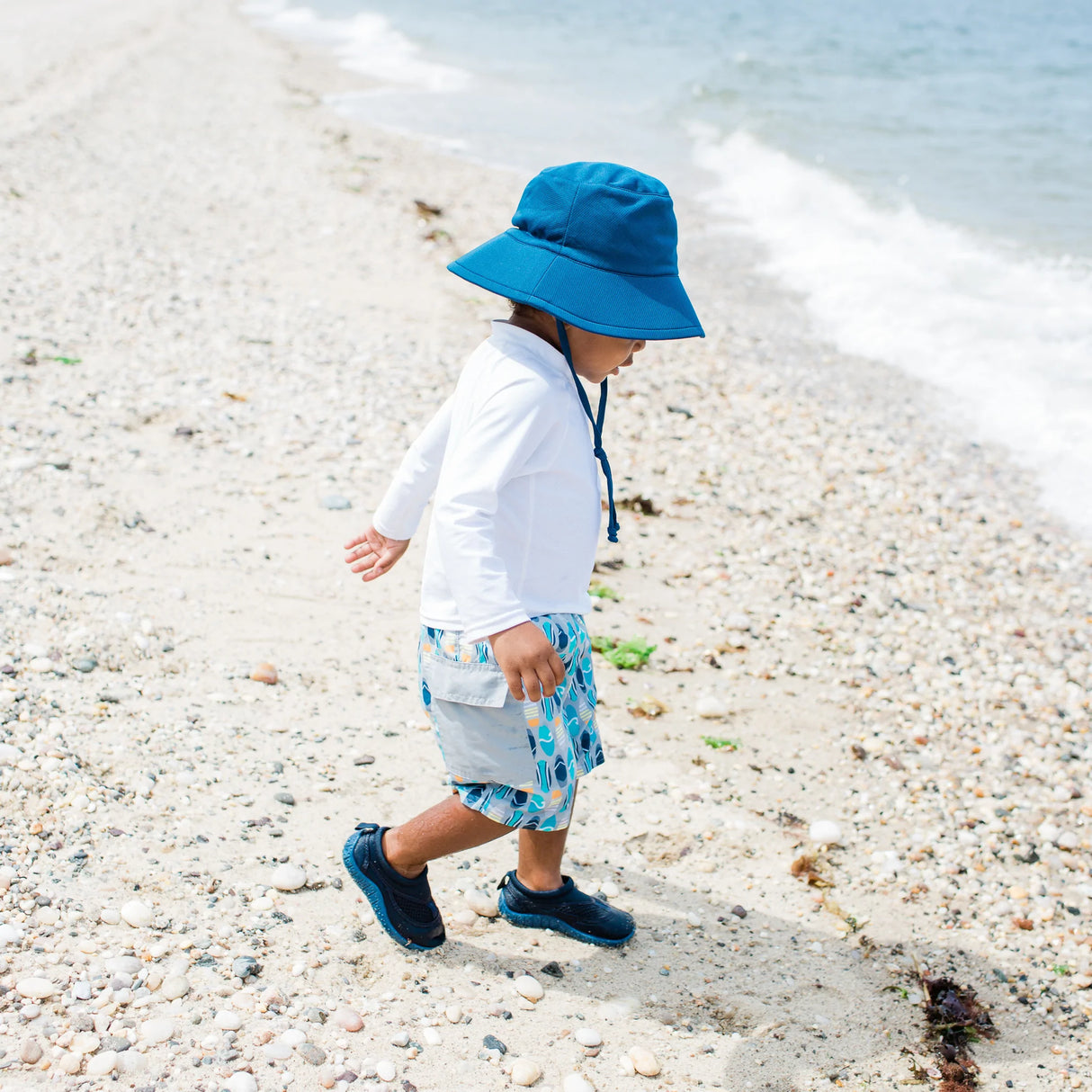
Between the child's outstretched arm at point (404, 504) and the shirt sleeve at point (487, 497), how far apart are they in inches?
11.8

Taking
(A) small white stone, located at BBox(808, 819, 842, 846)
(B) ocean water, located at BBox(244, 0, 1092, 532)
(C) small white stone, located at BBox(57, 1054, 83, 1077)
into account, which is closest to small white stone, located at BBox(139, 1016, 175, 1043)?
(C) small white stone, located at BBox(57, 1054, 83, 1077)

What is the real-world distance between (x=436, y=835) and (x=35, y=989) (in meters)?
1.03

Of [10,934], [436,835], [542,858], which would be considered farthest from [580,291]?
[10,934]

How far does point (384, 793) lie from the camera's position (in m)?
3.61

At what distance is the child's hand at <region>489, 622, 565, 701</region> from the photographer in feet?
7.51

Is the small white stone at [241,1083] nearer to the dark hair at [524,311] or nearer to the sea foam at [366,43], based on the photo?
the dark hair at [524,311]

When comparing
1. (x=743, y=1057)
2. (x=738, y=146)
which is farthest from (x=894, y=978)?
(x=738, y=146)

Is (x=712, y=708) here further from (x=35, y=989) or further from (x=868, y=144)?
(x=868, y=144)

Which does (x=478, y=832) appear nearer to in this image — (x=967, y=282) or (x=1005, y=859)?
(x=1005, y=859)

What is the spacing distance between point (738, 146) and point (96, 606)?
57.4 feet

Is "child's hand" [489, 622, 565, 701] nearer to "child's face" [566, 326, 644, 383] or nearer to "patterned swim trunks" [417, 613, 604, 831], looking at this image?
"patterned swim trunks" [417, 613, 604, 831]

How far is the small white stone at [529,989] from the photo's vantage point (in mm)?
2873

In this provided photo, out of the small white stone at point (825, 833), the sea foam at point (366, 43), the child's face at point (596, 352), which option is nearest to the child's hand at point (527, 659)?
the child's face at point (596, 352)

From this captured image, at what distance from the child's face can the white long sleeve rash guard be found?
0.17ft
